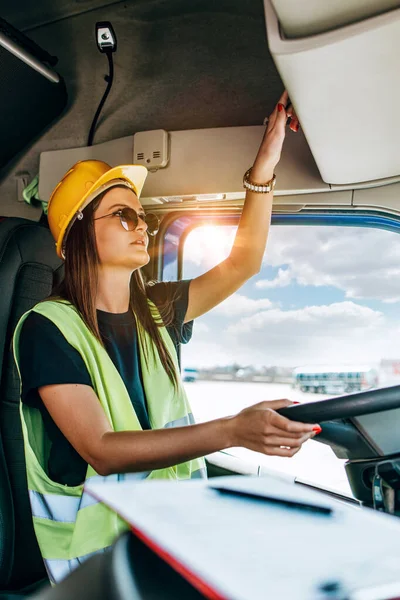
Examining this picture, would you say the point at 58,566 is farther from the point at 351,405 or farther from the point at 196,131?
the point at 196,131

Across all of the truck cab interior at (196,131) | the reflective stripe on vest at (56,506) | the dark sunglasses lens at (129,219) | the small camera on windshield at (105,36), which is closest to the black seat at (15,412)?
the truck cab interior at (196,131)

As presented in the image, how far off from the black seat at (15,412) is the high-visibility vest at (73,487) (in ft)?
0.52

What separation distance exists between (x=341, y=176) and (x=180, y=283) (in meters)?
0.64

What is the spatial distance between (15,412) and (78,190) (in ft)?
2.35

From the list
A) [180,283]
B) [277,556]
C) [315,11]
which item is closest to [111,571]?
[277,556]

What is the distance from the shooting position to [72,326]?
1608 mm

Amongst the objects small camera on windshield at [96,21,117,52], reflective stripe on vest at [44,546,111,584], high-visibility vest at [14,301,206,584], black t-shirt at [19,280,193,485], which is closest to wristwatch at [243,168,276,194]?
black t-shirt at [19,280,193,485]

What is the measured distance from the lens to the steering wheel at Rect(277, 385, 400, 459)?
0.90 metres

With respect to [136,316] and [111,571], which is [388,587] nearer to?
[111,571]

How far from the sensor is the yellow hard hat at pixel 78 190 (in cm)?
180

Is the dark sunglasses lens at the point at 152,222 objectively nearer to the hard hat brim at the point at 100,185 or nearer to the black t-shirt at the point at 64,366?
the hard hat brim at the point at 100,185

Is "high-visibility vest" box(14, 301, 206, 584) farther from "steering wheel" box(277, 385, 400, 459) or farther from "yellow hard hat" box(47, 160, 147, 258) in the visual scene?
"steering wheel" box(277, 385, 400, 459)

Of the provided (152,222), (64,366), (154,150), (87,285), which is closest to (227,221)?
(152,222)

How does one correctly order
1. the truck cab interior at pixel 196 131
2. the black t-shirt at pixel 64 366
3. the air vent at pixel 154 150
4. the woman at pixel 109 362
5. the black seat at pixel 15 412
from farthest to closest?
the air vent at pixel 154 150 → the black seat at pixel 15 412 → the black t-shirt at pixel 64 366 → the woman at pixel 109 362 → the truck cab interior at pixel 196 131
